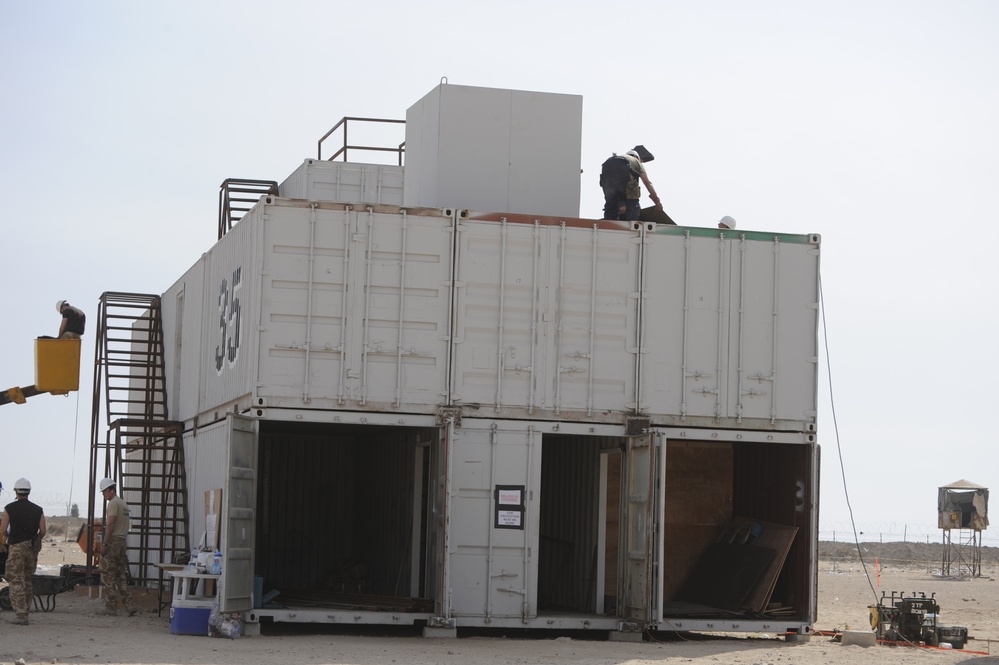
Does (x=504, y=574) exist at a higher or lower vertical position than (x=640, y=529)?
lower

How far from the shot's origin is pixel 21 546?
16031mm

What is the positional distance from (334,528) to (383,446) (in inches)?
106

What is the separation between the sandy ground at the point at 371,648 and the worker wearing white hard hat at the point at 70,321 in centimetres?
437

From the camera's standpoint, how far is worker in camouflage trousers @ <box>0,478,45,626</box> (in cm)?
1594

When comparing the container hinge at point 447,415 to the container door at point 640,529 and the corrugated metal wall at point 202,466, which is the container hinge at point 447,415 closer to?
the container door at point 640,529

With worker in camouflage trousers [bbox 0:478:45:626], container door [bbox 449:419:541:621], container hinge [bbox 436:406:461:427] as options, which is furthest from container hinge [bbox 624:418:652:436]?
worker in camouflage trousers [bbox 0:478:45:626]

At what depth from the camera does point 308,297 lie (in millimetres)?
15961

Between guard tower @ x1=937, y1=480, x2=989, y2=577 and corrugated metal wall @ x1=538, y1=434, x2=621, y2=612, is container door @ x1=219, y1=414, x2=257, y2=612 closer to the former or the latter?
corrugated metal wall @ x1=538, y1=434, x2=621, y2=612

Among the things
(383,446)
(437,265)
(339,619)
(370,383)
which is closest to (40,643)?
(339,619)

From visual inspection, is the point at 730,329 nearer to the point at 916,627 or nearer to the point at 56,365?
the point at 916,627

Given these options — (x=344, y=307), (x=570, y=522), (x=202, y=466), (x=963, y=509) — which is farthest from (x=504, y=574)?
(x=963, y=509)

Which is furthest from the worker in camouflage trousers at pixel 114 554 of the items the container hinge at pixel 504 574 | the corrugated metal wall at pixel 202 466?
the container hinge at pixel 504 574

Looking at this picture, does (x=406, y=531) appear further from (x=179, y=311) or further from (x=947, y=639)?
(x=947, y=639)

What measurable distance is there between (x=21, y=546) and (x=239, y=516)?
109 inches
